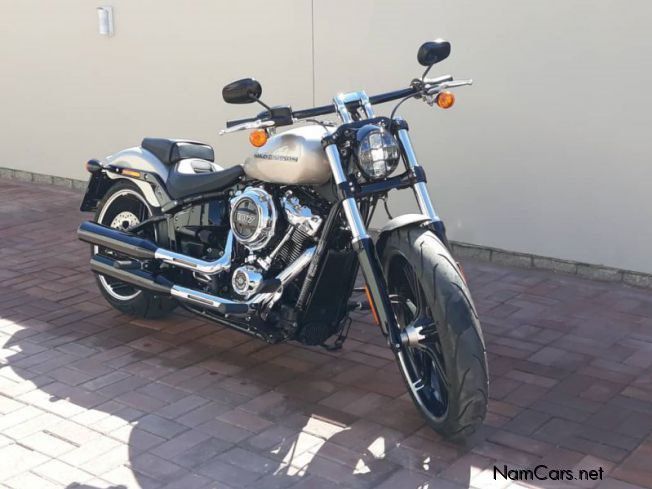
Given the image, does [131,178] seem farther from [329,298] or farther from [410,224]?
[410,224]

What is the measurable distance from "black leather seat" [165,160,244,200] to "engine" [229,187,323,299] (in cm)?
17

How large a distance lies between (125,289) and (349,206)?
2.06m

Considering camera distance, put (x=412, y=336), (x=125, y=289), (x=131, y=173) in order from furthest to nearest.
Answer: (x=125, y=289)
(x=131, y=173)
(x=412, y=336)

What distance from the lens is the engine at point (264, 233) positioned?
4598mm

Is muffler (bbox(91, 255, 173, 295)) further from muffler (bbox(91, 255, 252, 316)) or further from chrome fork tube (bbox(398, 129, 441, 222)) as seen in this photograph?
chrome fork tube (bbox(398, 129, 441, 222))

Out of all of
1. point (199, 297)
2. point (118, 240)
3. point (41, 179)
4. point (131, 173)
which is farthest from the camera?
point (41, 179)

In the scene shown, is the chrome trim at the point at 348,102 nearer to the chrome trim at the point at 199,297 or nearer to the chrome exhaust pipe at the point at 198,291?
the chrome exhaust pipe at the point at 198,291

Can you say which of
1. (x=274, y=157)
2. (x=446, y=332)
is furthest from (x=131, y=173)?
(x=446, y=332)

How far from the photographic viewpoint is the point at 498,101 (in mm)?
6457

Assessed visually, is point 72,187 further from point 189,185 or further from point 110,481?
point 110,481

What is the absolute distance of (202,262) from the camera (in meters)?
4.95

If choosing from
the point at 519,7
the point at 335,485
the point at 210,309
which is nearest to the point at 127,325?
the point at 210,309

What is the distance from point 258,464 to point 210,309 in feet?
3.59

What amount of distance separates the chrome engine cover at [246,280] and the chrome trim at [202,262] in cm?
12
